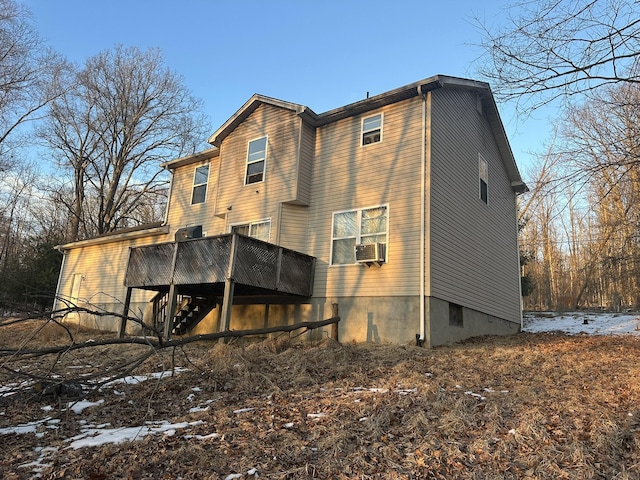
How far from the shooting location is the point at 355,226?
11.2m

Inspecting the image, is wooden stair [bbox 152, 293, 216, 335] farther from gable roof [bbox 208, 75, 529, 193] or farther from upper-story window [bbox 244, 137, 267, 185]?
gable roof [bbox 208, 75, 529, 193]

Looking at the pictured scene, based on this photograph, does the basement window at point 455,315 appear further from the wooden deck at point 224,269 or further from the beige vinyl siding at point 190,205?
the beige vinyl siding at point 190,205

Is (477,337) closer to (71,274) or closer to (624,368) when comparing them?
(624,368)

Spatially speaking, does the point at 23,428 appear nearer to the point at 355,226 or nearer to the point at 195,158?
the point at 355,226

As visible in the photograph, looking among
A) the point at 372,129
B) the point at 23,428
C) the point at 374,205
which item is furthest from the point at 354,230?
the point at 23,428

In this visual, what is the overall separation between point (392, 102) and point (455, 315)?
5.84 meters

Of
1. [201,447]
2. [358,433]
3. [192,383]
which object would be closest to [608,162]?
[358,433]

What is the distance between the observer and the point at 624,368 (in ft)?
22.4

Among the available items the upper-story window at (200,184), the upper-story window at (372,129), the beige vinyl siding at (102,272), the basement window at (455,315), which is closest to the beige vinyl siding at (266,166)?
the upper-story window at (200,184)

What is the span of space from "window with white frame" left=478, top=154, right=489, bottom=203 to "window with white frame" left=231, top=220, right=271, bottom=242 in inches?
264

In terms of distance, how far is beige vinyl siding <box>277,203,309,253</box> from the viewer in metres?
11.9

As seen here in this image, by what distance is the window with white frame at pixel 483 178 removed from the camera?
13523mm

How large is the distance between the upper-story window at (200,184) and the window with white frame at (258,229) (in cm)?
283

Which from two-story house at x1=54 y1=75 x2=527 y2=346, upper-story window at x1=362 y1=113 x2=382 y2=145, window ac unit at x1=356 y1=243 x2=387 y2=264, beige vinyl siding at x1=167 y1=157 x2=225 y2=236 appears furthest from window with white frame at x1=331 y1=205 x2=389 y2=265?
beige vinyl siding at x1=167 y1=157 x2=225 y2=236
